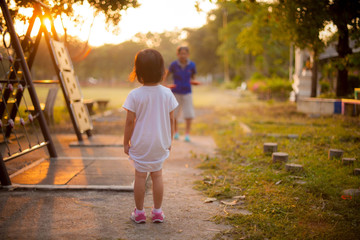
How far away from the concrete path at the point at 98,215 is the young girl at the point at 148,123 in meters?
0.23

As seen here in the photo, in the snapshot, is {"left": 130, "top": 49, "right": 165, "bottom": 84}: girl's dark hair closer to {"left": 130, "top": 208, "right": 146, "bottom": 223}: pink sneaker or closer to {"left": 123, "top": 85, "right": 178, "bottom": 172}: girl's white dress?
{"left": 123, "top": 85, "right": 178, "bottom": 172}: girl's white dress

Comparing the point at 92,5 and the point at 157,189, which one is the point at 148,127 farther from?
the point at 92,5

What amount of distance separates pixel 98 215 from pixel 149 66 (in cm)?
150

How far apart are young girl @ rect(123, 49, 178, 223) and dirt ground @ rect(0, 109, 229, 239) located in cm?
22

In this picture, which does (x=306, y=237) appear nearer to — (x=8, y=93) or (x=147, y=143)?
(x=147, y=143)

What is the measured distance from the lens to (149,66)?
9.62ft

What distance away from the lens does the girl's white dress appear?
2936mm

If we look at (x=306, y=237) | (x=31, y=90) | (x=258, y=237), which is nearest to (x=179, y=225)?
(x=258, y=237)

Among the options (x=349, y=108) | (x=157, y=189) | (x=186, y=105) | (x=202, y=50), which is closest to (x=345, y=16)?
(x=349, y=108)

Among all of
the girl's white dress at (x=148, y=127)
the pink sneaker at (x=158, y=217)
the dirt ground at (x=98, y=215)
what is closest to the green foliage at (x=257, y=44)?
the dirt ground at (x=98, y=215)

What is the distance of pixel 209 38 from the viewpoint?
53312mm

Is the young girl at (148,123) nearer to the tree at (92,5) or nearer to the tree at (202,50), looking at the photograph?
the tree at (92,5)

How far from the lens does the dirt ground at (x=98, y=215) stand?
274cm

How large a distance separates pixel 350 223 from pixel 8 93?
199 inches
